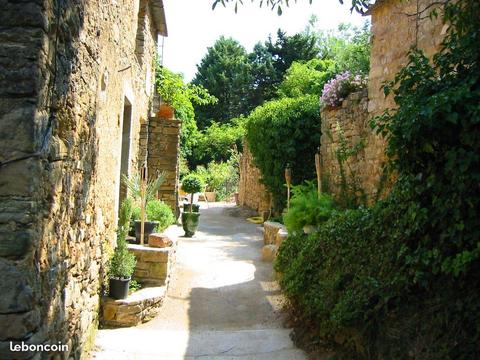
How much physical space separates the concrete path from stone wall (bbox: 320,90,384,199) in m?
1.96

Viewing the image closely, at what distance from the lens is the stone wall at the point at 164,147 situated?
29.6 feet

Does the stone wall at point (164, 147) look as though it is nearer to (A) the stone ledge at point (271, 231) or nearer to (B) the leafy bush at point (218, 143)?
(A) the stone ledge at point (271, 231)

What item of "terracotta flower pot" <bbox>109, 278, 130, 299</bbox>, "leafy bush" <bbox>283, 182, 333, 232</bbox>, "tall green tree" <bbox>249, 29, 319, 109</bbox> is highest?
"tall green tree" <bbox>249, 29, 319, 109</bbox>

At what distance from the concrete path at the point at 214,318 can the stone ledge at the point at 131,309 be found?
9cm

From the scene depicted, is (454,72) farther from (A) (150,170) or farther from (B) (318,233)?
(A) (150,170)

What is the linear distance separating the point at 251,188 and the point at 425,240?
12.1m

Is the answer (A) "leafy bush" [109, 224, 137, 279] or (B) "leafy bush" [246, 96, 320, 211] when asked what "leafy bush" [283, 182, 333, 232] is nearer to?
(A) "leafy bush" [109, 224, 137, 279]

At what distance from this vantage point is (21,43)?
81.4 inches

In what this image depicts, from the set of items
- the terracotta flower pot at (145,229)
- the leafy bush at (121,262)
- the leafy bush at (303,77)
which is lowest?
the leafy bush at (121,262)

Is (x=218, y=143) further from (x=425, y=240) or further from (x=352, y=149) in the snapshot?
(x=425, y=240)

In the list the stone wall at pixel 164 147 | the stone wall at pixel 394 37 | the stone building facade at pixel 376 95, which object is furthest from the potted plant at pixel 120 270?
the stone wall at pixel 164 147

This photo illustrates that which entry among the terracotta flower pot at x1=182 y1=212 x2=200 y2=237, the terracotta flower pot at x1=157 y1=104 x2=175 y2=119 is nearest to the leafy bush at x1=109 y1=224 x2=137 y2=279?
the terracotta flower pot at x1=182 y1=212 x2=200 y2=237

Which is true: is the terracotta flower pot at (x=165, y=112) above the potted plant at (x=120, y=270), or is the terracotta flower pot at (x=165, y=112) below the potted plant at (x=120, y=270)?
above

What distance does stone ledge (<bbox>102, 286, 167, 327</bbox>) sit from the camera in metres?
4.31
